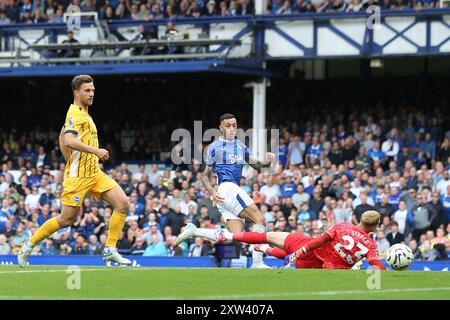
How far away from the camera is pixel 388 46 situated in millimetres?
28641

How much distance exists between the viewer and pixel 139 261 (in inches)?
909

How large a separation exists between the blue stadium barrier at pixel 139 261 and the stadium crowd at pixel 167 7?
8.53 meters

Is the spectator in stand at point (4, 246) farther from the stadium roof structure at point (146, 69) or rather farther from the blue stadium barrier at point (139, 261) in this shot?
the stadium roof structure at point (146, 69)

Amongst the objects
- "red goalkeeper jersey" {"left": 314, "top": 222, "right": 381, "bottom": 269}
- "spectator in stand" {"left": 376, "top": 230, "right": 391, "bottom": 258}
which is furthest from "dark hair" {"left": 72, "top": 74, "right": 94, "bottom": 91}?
"spectator in stand" {"left": 376, "top": 230, "right": 391, "bottom": 258}

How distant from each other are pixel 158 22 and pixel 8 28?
4.20m

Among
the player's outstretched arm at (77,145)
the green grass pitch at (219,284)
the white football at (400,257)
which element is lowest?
the green grass pitch at (219,284)

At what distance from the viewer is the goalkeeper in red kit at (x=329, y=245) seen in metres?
14.6

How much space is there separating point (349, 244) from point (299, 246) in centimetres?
78

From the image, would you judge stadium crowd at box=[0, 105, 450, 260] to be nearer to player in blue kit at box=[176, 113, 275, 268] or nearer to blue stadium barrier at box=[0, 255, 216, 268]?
blue stadium barrier at box=[0, 255, 216, 268]

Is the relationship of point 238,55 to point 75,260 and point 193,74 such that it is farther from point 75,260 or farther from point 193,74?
point 75,260

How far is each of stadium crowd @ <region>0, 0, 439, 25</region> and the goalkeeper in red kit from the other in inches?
548

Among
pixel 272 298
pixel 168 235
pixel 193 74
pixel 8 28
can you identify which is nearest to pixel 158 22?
pixel 193 74

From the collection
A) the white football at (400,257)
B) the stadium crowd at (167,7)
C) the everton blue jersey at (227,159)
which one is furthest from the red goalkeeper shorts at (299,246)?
the stadium crowd at (167,7)

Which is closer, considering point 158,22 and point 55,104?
point 158,22
